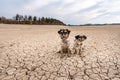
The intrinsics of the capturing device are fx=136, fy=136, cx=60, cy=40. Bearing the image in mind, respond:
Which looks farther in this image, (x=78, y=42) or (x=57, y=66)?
(x=78, y=42)

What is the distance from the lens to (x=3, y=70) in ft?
14.5

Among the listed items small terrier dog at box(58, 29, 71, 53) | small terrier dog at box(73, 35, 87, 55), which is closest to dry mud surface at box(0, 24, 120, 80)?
small terrier dog at box(73, 35, 87, 55)

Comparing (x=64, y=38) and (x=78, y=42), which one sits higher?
(x=64, y=38)

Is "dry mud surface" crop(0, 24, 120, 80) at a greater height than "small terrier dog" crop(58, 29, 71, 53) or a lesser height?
lesser

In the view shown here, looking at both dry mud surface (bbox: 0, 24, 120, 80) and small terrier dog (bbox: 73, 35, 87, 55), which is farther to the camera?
small terrier dog (bbox: 73, 35, 87, 55)

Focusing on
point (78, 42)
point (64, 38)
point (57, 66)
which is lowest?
point (57, 66)

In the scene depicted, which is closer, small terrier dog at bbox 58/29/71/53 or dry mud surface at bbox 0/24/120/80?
dry mud surface at bbox 0/24/120/80

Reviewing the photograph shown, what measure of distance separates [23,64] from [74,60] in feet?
6.04

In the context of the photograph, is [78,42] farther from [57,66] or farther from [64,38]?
[57,66]

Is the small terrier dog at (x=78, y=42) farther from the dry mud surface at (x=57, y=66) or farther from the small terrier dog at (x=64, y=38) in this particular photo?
the small terrier dog at (x=64, y=38)

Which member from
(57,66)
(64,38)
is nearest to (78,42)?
(64,38)

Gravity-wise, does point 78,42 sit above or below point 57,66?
above

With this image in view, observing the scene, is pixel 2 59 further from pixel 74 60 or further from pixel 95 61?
pixel 95 61

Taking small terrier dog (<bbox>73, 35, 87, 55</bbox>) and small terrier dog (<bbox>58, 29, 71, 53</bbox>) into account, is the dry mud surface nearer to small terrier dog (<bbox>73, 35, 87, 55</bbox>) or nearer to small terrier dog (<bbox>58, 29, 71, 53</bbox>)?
small terrier dog (<bbox>73, 35, 87, 55</bbox>)
